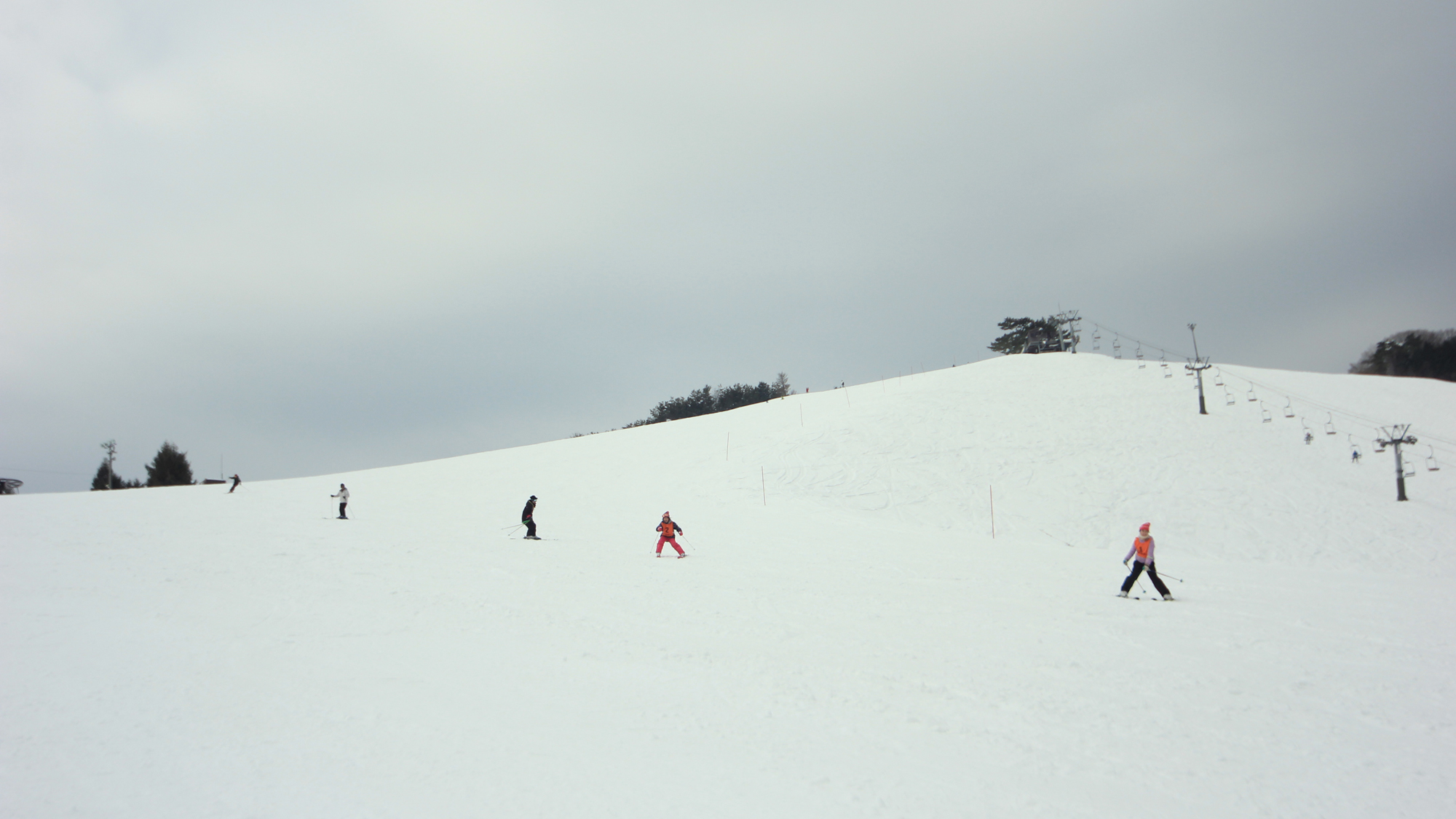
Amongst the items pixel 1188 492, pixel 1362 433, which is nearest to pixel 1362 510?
pixel 1188 492

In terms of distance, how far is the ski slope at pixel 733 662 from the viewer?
6301 millimetres

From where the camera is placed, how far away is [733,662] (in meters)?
9.81

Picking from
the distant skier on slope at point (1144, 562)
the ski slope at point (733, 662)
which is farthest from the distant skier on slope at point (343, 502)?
the distant skier on slope at point (1144, 562)

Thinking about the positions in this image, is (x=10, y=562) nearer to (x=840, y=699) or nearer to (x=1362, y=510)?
(x=840, y=699)

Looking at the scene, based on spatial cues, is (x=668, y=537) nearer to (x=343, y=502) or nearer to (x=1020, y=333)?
(x=343, y=502)

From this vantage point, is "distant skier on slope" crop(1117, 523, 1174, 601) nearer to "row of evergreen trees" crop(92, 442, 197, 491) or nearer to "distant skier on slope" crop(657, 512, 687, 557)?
"distant skier on slope" crop(657, 512, 687, 557)

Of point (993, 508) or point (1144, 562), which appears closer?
point (1144, 562)

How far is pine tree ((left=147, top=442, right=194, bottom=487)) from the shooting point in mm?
71688

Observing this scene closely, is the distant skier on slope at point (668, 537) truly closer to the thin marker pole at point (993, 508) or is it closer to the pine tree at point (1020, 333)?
the thin marker pole at point (993, 508)

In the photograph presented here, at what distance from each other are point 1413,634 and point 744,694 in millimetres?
12125

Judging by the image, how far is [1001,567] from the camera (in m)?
18.0

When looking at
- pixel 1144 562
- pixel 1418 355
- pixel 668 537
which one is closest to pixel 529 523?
pixel 668 537

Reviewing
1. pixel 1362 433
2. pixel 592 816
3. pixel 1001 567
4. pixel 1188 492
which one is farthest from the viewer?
pixel 1362 433

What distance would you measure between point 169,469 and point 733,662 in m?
85.2
